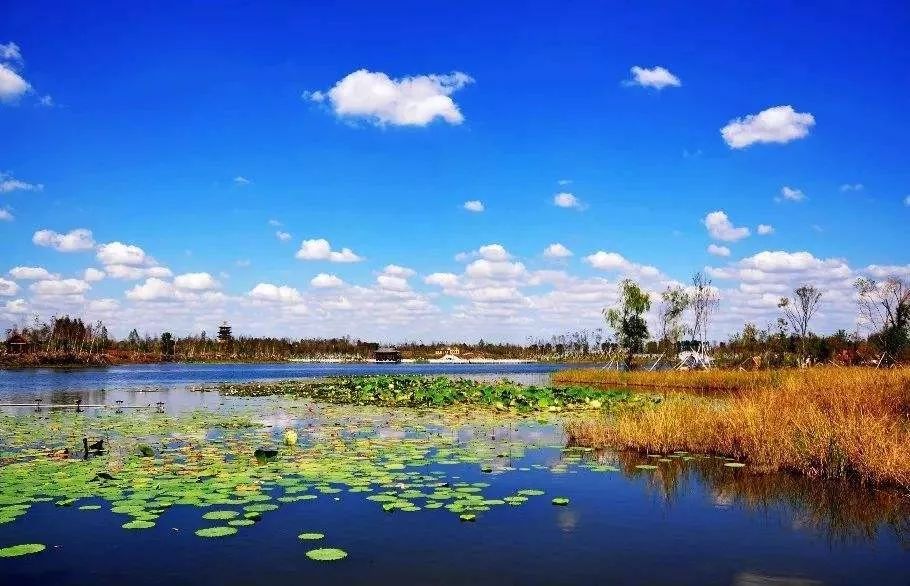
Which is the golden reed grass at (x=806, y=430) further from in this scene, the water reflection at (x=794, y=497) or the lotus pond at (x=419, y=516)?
the lotus pond at (x=419, y=516)

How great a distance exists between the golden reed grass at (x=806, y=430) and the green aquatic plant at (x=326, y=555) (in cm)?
896

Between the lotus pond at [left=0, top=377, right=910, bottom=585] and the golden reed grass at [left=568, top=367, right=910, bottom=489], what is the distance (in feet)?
1.82

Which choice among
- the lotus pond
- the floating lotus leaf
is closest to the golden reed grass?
the lotus pond

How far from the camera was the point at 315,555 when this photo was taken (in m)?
7.09

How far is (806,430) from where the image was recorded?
41.1 ft

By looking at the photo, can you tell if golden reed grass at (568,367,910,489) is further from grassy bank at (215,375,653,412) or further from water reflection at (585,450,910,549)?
grassy bank at (215,375,653,412)

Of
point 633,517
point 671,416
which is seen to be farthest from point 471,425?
point 633,517

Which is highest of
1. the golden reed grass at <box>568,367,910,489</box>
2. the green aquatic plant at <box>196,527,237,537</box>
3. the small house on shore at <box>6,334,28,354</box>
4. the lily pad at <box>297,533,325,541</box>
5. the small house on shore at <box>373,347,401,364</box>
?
the small house on shore at <box>6,334,28,354</box>

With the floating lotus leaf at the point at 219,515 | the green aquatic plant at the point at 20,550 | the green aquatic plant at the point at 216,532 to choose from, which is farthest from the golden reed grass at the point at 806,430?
the green aquatic plant at the point at 20,550

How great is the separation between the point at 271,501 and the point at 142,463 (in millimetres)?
4182

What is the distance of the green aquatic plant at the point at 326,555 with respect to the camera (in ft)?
23.2

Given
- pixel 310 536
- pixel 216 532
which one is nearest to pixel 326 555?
pixel 310 536

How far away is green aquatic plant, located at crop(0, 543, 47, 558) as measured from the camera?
703cm

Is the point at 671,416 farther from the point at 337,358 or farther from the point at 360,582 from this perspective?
the point at 337,358
